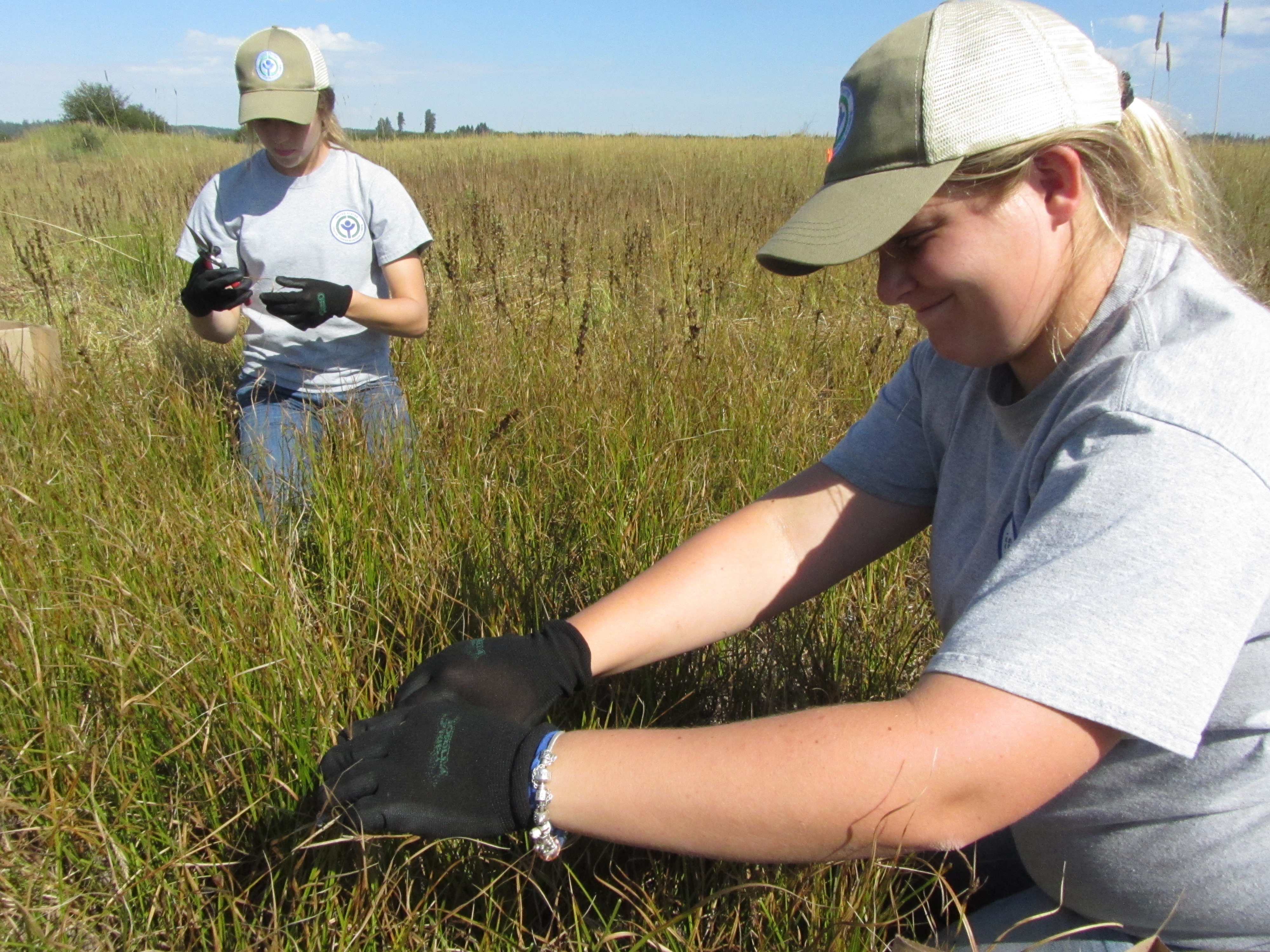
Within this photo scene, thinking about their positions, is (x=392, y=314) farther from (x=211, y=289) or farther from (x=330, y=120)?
(x=330, y=120)

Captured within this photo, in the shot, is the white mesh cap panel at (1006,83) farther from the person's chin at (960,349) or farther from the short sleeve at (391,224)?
the short sleeve at (391,224)

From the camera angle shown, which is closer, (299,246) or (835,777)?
(835,777)

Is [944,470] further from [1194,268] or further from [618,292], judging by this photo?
[618,292]

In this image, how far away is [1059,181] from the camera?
102cm

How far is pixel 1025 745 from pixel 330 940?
948 mm

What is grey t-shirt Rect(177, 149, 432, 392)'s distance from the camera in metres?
3.14

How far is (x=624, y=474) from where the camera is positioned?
2.38 meters

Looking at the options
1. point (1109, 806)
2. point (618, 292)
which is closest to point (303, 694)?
point (1109, 806)

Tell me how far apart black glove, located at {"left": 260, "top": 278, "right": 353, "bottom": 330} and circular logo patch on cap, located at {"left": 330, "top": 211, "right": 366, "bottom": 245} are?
1.06 feet

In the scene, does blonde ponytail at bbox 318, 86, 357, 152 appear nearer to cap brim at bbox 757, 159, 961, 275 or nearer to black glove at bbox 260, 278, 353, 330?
black glove at bbox 260, 278, 353, 330

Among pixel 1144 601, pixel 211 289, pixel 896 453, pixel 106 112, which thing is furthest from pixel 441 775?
pixel 106 112

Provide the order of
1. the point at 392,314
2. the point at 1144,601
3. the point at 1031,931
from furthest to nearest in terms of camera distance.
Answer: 1. the point at 392,314
2. the point at 1031,931
3. the point at 1144,601

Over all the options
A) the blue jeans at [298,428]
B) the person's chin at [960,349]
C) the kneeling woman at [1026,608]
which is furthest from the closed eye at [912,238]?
the blue jeans at [298,428]

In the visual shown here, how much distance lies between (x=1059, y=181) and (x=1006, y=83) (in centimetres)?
13
